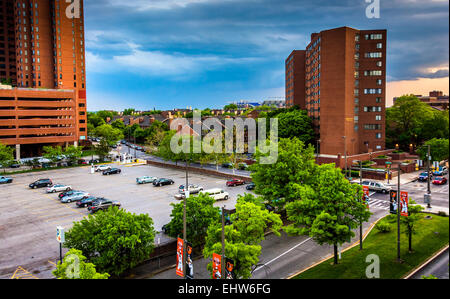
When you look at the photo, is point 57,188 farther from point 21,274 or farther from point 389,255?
point 389,255

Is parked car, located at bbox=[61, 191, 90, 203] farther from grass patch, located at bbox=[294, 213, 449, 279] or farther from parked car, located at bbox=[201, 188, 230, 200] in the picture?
grass patch, located at bbox=[294, 213, 449, 279]

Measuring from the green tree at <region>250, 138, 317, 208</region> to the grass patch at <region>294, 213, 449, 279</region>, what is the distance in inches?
301

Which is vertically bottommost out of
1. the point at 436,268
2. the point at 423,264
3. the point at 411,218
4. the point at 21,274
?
the point at 21,274

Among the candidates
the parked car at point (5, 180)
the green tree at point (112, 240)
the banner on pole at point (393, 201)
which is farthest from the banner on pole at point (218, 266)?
the parked car at point (5, 180)

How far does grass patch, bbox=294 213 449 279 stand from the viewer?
829 inches

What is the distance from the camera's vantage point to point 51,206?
40906mm

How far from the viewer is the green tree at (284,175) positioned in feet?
103

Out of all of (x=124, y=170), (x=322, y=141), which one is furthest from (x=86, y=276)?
(x=322, y=141)

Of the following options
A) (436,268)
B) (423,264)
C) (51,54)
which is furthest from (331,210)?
(51,54)

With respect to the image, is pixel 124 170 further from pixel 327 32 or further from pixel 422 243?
pixel 422 243

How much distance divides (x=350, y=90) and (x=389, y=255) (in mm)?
49763

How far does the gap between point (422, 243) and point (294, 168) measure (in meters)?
12.3

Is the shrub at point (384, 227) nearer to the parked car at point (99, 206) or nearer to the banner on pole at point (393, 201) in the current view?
the banner on pole at point (393, 201)

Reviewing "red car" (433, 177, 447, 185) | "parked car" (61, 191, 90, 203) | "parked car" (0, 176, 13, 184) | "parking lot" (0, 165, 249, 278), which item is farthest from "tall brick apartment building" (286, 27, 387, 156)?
"parked car" (0, 176, 13, 184)
